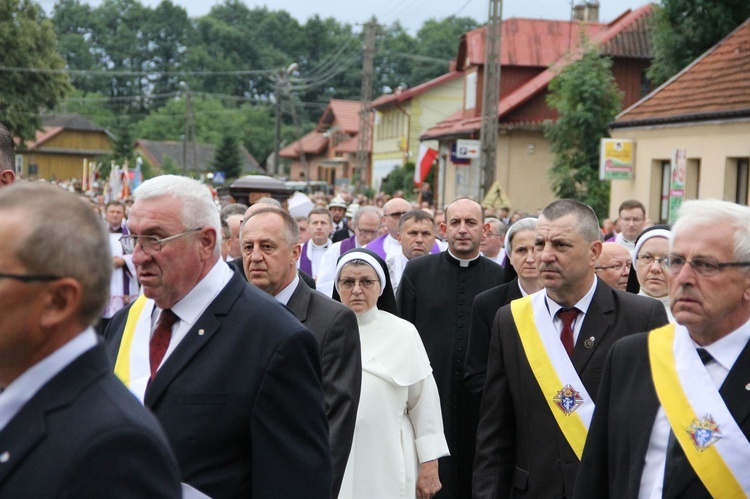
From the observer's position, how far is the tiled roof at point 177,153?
116m

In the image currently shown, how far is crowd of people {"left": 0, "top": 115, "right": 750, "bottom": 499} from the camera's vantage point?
2.53m

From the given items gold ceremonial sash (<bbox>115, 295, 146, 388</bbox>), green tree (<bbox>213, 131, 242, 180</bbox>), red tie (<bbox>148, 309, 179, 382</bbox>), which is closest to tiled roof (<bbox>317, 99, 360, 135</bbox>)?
green tree (<bbox>213, 131, 242, 180</bbox>)

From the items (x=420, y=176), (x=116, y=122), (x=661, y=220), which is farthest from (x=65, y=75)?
(x=116, y=122)

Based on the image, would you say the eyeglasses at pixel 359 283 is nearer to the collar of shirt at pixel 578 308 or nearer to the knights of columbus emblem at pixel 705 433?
the collar of shirt at pixel 578 308

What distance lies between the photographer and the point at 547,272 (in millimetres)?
6160

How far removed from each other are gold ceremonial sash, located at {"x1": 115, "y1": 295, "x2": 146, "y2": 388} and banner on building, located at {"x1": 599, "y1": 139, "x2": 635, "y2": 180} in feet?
79.8

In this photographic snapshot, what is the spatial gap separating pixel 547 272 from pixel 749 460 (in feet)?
7.53

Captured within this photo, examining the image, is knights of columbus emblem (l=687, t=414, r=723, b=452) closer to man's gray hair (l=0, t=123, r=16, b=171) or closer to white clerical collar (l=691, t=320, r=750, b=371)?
white clerical collar (l=691, t=320, r=750, b=371)

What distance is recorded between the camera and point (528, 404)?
5.94 metres

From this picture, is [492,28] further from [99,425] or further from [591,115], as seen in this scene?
[99,425]

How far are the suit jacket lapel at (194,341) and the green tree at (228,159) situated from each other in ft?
288

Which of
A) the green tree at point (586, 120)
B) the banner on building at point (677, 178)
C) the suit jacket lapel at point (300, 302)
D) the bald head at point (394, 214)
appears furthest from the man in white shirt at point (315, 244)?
the green tree at point (586, 120)

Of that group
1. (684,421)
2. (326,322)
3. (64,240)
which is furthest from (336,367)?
(64,240)

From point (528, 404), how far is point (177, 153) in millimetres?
119799
